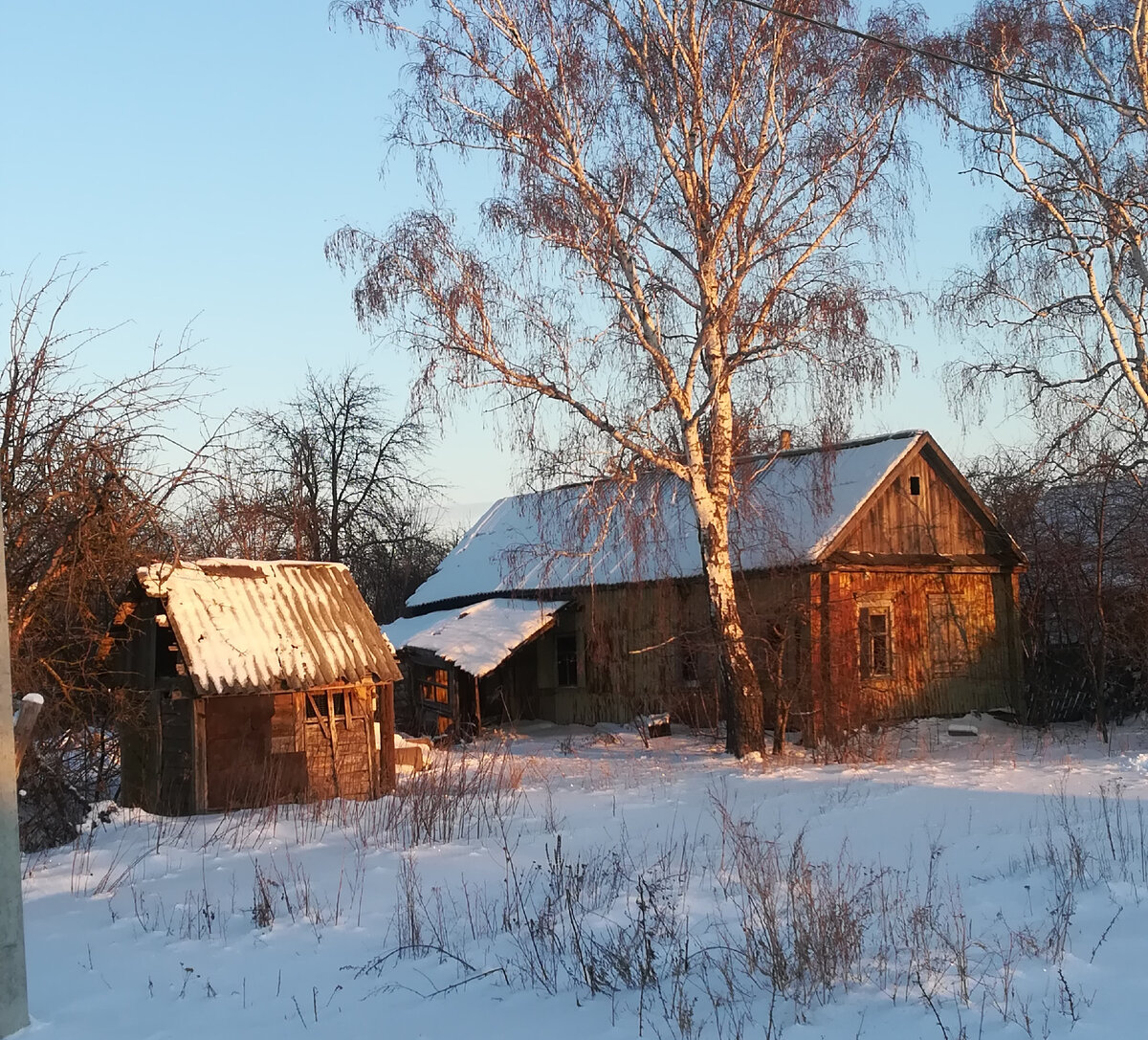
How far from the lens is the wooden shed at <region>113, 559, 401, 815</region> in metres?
13.1

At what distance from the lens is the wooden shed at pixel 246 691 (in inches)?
518

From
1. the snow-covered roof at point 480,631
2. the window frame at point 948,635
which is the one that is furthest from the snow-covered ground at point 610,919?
the window frame at point 948,635

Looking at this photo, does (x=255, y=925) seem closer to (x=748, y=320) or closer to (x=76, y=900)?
(x=76, y=900)

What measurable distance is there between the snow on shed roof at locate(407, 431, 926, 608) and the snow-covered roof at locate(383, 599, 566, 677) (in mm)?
629

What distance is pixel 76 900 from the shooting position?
795cm

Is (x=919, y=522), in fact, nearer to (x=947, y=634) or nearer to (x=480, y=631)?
(x=947, y=634)

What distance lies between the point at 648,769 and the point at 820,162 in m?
8.80

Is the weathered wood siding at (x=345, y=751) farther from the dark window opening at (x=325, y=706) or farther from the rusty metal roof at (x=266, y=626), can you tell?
the rusty metal roof at (x=266, y=626)

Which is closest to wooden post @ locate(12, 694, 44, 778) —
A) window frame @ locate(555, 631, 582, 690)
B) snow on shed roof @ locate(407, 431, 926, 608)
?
snow on shed roof @ locate(407, 431, 926, 608)

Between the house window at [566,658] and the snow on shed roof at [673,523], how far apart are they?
141cm

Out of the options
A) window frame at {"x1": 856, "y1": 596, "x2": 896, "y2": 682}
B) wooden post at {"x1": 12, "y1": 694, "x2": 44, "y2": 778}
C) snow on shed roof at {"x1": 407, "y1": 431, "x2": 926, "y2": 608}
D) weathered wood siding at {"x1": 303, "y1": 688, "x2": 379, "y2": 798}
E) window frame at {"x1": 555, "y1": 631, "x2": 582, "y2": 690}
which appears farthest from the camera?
window frame at {"x1": 555, "y1": 631, "x2": 582, "y2": 690}

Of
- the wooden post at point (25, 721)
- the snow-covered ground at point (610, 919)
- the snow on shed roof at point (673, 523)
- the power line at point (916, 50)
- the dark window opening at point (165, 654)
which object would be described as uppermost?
the power line at point (916, 50)

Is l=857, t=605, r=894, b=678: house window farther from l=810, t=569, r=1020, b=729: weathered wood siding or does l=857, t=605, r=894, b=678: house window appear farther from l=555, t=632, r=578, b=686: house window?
l=555, t=632, r=578, b=686: house window

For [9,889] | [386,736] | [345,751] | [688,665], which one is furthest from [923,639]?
[9,889]
